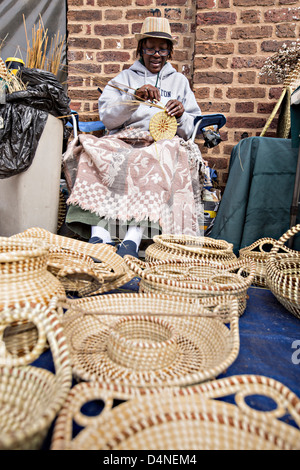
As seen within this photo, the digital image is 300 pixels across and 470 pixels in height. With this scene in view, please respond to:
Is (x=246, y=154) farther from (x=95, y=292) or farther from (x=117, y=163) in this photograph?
(x=95, y=292)

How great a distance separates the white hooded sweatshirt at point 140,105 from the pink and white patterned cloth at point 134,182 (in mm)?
287

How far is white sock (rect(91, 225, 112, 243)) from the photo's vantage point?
5.34 feet

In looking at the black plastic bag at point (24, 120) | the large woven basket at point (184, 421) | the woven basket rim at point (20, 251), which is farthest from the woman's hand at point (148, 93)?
the large woven basket at point (184, 421)

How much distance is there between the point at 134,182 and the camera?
5.56 ft

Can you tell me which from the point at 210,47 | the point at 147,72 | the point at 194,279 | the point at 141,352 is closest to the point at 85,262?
the point at 194,279

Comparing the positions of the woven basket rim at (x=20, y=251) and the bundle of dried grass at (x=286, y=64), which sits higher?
the bundle of dried grass at (x=286, y=64)

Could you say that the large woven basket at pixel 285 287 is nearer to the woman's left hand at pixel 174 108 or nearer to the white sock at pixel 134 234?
the white sock at pixel 134 234

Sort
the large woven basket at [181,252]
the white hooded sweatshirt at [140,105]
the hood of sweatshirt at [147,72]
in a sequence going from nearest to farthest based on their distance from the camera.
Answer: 1. the large woven basket at [181,252]
2. the white hooded sweatshirt at [140,105]
3. the hood of sweatshirt at [147,72]

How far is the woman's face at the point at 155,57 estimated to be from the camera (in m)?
2.09

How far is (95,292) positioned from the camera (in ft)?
3.10

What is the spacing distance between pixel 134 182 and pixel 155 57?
103 cm

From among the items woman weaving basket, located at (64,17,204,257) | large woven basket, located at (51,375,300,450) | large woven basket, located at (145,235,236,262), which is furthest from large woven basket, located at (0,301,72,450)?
woman weaving basket, located at (64,17,204,257)

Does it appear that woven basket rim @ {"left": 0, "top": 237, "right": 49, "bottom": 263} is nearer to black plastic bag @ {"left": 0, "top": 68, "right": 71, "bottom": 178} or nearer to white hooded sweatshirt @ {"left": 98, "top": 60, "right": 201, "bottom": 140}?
black plastic bag @ {"left": 0, "top": 68, "right": 71, "bottom": 178}
